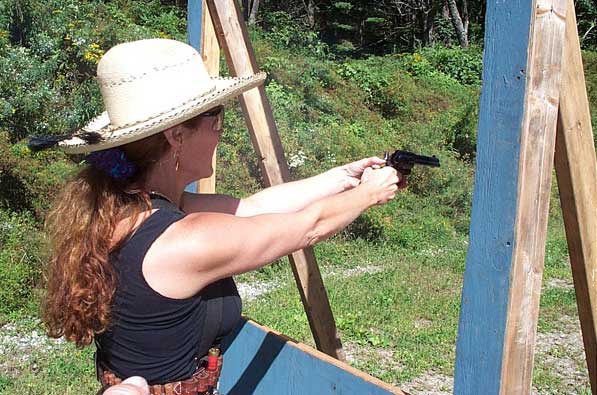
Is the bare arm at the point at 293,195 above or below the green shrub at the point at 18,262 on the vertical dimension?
above

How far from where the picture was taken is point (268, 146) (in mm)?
2584

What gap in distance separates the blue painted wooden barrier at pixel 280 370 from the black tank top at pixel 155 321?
1.24 feet

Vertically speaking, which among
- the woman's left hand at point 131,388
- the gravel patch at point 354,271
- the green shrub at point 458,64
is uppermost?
the woman's left hand at point 131,388

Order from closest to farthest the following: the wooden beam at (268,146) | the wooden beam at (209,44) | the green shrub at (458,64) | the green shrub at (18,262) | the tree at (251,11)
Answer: the wooden beam at (268,146), the wooden beam at (209,44), the green shrub at (18,262), the tree at (251,11), the green shrub at (458,64)

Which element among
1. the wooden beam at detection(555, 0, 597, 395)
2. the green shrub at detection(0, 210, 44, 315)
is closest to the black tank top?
the wooden beam at detection(555, 0, 597, 395)

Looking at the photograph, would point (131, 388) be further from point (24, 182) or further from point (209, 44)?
point (24, 182)

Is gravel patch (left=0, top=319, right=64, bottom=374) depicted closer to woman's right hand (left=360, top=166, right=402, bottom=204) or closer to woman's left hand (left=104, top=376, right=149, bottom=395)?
woman's left hand (left=104, top=376, right=149, bottom=395)

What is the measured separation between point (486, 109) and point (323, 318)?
130 centimetres

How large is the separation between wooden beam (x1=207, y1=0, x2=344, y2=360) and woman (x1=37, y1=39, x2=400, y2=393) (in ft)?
2.13

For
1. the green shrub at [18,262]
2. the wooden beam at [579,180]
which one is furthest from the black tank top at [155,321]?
the green shrub at [18,262]

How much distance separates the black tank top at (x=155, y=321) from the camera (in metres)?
1.71

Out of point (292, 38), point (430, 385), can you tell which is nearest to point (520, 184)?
point (430, 385)

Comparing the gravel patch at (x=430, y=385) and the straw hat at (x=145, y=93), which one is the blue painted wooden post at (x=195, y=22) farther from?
the gravel patch at (x=430, y=385)

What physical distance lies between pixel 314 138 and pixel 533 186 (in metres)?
8.85
